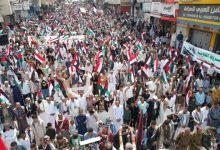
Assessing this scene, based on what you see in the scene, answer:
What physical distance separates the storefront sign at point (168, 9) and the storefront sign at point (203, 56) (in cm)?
657

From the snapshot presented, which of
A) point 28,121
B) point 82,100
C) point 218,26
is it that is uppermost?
point 218,26

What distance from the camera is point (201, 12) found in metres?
16.0

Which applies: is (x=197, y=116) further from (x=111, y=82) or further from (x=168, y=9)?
(x=168, y=9)

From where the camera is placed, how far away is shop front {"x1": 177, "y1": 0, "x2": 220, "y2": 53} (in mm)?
14630

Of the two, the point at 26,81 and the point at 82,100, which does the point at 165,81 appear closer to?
the point at 82,100

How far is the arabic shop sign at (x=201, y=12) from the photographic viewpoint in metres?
14.3

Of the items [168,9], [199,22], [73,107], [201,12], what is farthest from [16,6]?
[73,107]

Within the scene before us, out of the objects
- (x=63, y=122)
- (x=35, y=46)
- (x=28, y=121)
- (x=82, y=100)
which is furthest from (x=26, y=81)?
(x=35, y=46)

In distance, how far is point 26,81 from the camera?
11180mm

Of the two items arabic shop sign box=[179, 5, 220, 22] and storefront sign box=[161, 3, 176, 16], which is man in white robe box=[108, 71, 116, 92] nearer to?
arabic shop sign box=[179, 5, 220, 22]

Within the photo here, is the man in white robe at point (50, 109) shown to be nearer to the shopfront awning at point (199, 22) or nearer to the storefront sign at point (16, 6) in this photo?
the shopfront awning at point (199, 22)

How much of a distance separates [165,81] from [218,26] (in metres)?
4.74

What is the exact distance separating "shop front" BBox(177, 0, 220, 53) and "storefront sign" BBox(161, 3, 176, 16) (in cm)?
140

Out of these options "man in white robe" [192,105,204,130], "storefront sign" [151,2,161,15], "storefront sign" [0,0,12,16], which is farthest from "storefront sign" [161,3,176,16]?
"storefront sign" [0,0,12,16]
